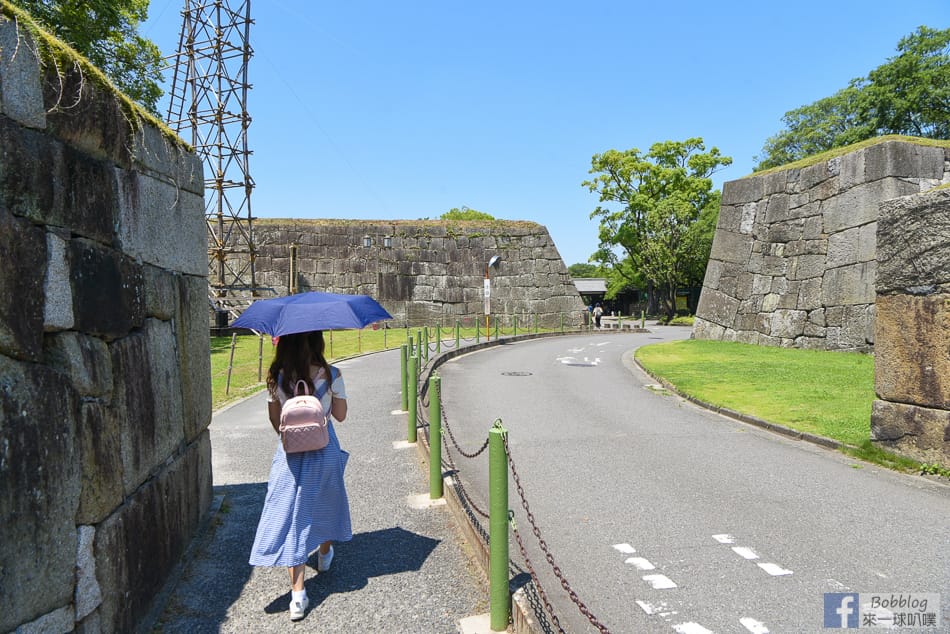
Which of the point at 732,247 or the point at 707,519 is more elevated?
the point at 732,247

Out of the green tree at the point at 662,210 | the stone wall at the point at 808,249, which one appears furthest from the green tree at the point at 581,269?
the stone wall at the point at 808,249

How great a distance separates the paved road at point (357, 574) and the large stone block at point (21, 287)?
1989 millimetres

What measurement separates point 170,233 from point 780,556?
4965 millimetres

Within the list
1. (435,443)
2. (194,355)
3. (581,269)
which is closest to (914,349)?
(435,443)

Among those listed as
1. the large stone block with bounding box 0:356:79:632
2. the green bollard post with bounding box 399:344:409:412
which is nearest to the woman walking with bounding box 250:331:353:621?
the large stone block with bounding box 0:356:79:632

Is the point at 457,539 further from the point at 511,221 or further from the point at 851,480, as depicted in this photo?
the point at 511,221

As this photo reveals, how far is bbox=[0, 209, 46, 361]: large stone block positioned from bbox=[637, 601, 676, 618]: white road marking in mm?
3473

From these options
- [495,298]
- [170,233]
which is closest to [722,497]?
[170,233]

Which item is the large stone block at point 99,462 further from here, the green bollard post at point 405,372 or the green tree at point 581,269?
the green tree at point 581,269

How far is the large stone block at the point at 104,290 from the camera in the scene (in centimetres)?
282

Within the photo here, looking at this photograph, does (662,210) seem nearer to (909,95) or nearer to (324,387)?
(909,95)

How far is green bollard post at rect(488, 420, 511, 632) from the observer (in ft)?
10.5

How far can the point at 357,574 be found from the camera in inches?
161

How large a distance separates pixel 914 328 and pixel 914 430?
3.68 ft
